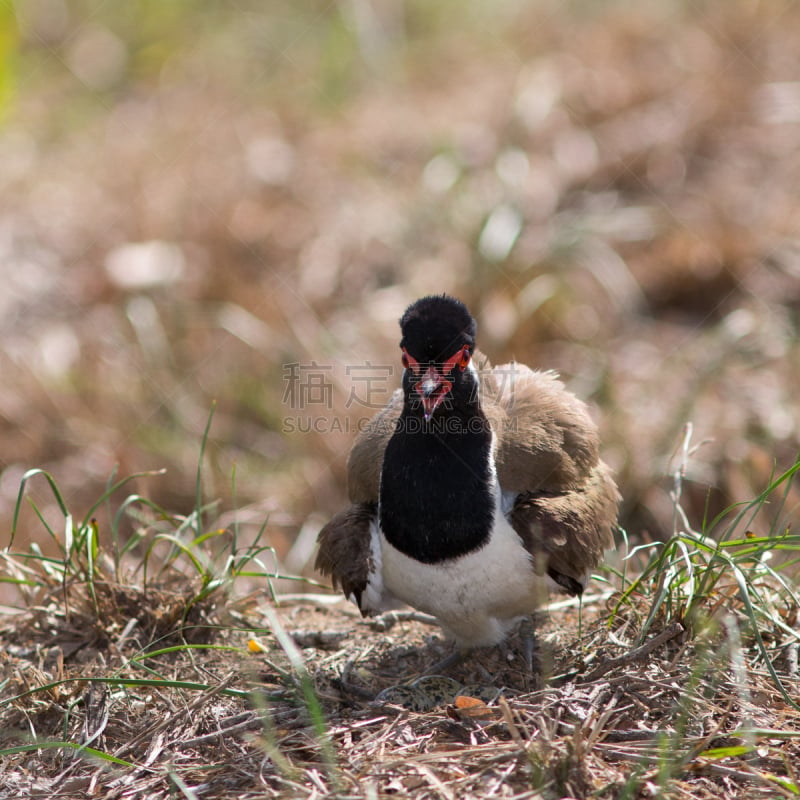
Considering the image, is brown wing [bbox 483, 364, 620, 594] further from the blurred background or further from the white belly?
the blurred background

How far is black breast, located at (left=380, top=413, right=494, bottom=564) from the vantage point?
3.35 meters

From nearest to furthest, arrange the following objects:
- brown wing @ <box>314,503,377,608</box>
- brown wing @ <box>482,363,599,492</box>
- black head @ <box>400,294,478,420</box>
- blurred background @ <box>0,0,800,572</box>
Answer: black head @ <box>400,294,478,420</box>, brown wing @ <box>314,503,377,608</box>, brown wing @ <box>482,363,599,492</box>, blurred background @ <box>0,0,800,572</box>

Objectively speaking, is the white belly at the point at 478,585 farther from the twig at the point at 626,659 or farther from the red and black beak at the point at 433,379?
the red and black beak at the point at 433,379

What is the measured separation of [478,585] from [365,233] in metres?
4.38

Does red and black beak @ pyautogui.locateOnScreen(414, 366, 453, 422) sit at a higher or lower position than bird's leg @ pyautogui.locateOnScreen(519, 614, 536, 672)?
higher

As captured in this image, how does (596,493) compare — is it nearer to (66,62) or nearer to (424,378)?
(424,378)

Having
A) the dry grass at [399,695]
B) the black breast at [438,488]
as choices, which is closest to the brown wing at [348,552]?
the black breast at [438,488]

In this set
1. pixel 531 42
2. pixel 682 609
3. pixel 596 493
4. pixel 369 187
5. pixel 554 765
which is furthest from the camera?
pixel 531 42

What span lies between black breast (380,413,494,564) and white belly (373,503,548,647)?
4 centimetres

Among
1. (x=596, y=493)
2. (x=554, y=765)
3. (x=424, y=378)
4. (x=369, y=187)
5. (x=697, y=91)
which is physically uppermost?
(x=697, y=91)

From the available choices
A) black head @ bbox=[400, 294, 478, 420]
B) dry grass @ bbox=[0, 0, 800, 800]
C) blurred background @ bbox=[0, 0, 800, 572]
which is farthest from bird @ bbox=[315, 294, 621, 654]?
blurred background @ bbox=[0, 0, 800, 572]

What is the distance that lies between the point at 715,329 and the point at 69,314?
4.57 metres

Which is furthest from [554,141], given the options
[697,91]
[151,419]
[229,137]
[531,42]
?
[151,419]

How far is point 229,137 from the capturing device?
852 cm
